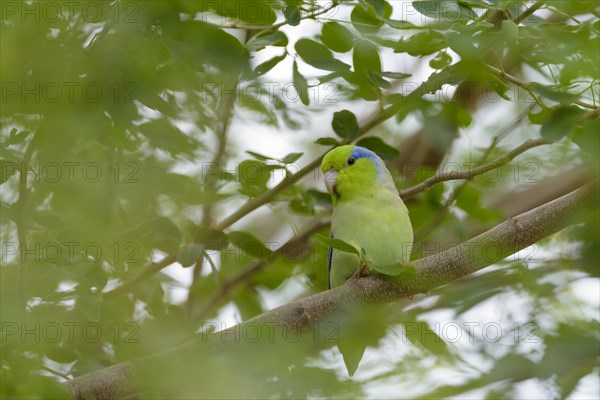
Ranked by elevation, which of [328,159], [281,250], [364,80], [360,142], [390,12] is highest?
[390,12]

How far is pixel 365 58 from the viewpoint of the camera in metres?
2.56

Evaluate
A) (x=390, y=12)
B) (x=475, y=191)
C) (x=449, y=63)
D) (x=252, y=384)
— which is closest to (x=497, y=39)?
(x=449, y=63)

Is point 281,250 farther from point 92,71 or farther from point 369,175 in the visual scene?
point 92,71

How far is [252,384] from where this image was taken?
1.48m

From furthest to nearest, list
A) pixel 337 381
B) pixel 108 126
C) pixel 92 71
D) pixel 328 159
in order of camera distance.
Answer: pixel 328 159, pixel 108 126, pixel 337 381, pixel 92 71

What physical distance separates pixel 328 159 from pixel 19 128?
147cm

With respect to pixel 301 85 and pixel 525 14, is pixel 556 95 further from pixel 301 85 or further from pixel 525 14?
pixel 301 85

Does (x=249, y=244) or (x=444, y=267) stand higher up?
(x=444, y=267)

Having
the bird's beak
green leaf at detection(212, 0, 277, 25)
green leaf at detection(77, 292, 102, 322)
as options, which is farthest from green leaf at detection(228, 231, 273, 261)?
green leaf at detection(212, 0, 277, 25)

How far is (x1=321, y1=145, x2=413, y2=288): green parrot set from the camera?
3.16m

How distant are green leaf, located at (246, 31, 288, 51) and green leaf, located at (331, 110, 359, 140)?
489 mm

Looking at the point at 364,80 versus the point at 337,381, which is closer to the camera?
the point at 337,381

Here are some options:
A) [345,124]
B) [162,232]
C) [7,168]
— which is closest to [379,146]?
[345,124]

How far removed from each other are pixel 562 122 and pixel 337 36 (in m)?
0.75
